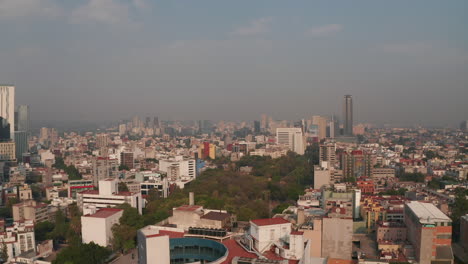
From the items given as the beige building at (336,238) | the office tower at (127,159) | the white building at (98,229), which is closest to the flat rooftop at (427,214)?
the beige building at (336,238)

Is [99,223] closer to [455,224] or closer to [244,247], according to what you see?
[244,247]

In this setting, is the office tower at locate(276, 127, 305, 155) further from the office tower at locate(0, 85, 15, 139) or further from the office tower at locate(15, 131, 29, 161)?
the office tower at locate(0, 85, 15, 139)

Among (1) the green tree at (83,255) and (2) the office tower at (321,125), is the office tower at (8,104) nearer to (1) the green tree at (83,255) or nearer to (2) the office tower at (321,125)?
(1) the green tree at (83,255)

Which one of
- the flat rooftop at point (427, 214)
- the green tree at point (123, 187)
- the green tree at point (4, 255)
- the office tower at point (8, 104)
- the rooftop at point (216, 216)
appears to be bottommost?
the green tree at point (4, 255)

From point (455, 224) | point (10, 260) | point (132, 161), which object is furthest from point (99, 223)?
point (132, 161)

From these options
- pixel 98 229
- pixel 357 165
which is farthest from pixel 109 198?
pixel 357 165

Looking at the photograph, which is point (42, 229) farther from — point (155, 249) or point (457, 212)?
point (457, 212)

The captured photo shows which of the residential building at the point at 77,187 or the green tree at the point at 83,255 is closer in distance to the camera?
the green tree at the point at 83,255

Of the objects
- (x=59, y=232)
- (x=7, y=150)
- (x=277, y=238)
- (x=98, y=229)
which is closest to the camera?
(x=277, y=238)
